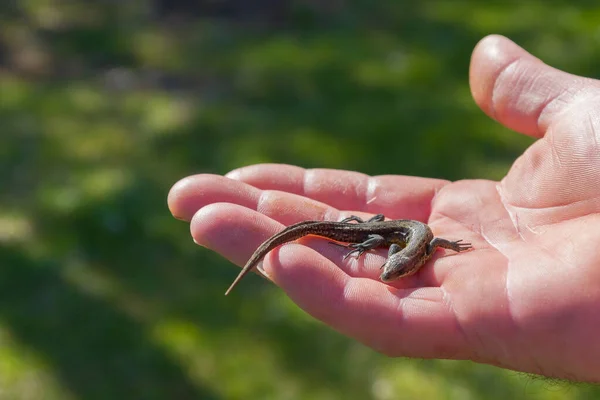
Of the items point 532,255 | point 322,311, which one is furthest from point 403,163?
point 322,311

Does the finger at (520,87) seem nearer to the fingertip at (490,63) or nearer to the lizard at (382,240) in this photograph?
the fingertip at (490,63)

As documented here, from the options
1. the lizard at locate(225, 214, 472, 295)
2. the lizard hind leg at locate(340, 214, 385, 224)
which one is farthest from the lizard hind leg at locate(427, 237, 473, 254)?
the lizard hind leg at locate(340, 214, 385, 224)

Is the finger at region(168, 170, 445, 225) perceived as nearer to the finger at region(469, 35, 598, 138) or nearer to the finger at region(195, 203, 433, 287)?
the finger at region(195, 203, 433, 287)

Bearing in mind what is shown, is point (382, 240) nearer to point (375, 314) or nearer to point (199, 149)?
point (375, 314)

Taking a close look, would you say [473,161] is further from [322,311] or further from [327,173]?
[322,311]

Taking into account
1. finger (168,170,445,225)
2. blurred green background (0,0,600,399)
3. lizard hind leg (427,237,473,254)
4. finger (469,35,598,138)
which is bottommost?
blurred green background (0,0,600,399)

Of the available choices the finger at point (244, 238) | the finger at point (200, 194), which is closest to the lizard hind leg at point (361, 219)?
the finger at point (244, 238)
